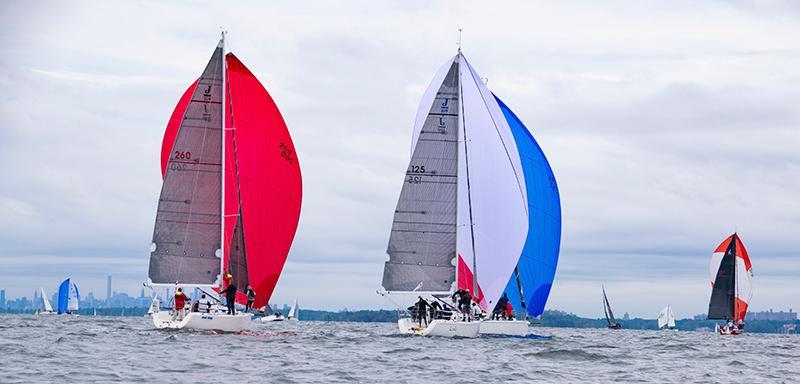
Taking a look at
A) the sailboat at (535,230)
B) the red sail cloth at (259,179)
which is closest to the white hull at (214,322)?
the red sail cloth at (259,179)

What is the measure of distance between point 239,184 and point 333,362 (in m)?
10.2

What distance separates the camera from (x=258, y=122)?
3628cm

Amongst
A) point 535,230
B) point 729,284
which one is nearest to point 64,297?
point 729,284

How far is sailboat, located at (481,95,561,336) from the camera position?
4322 cm

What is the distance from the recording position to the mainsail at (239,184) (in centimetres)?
3462

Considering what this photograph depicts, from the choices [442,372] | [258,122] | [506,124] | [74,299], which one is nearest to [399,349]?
[442,372]

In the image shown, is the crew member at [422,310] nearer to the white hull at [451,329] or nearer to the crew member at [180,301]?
the white hull at [451,329]

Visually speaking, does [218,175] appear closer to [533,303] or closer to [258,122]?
[258,122]

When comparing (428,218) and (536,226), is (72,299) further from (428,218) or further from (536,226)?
(428,218)

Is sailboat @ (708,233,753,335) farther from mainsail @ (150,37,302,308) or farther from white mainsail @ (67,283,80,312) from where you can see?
white mainsail @ (67,283,80,312)

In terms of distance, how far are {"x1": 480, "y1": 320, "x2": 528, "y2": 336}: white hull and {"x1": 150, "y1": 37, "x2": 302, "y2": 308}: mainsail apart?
6822mm

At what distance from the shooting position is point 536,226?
43250 millimetres

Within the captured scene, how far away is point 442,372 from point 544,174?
19.8 meters

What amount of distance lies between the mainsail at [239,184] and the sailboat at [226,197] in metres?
0.03
